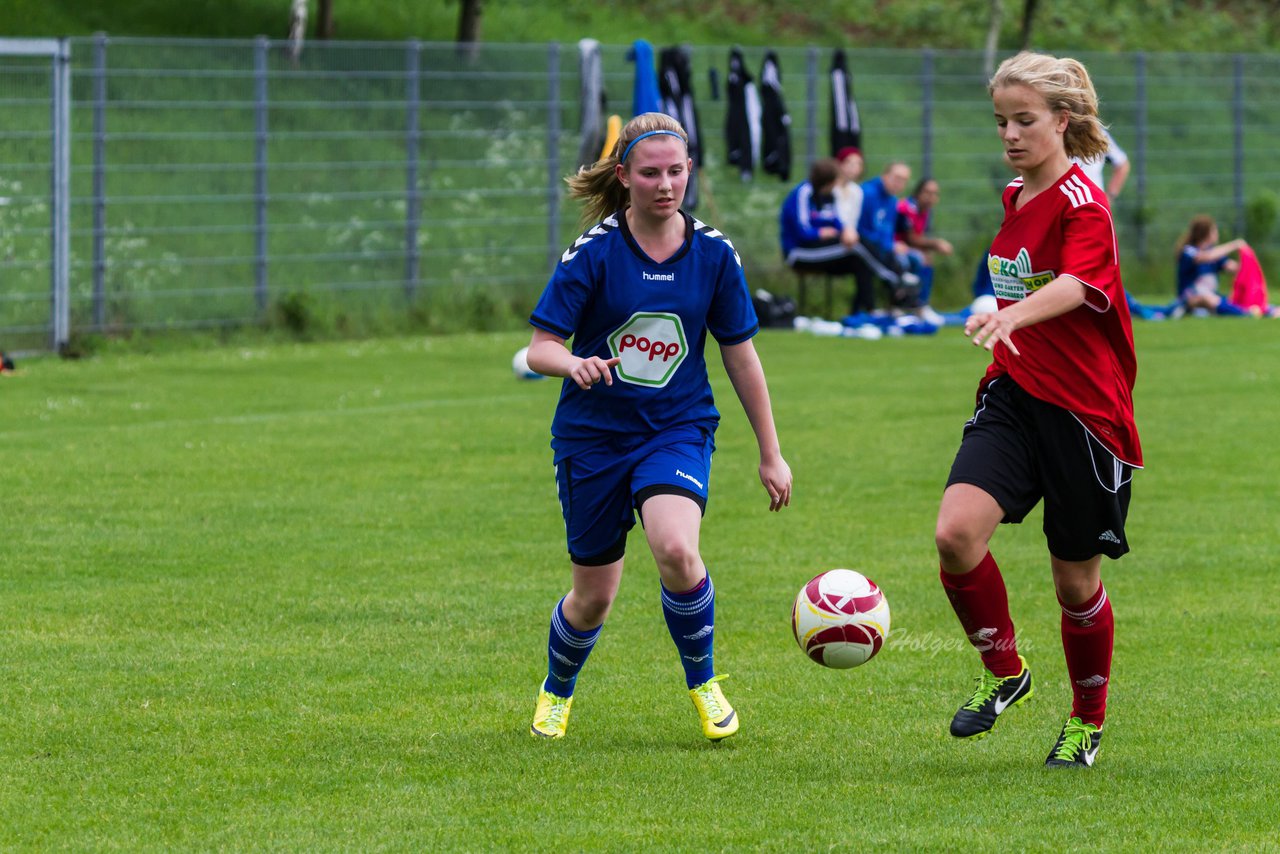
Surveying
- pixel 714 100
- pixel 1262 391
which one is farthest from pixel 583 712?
pixel 714 100

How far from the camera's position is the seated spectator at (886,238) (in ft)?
68.6

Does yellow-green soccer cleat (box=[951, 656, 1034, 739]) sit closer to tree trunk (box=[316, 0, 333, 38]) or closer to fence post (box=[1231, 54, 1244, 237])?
tree trunk (box=[316, 0, 333, 38])

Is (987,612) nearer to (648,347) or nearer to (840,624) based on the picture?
(840,624)

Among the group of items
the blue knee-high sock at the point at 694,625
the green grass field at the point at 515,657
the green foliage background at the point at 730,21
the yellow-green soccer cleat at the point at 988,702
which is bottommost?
the green grass field at the point at 515,657

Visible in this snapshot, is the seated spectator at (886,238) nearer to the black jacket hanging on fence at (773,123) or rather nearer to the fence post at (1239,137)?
the black jacket hanging on fence at (773,123)

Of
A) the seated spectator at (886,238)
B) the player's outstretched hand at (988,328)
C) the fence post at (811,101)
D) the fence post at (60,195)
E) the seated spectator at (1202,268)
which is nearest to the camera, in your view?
the player's outstretched hand at (988,328)

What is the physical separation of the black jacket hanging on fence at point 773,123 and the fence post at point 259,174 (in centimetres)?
651

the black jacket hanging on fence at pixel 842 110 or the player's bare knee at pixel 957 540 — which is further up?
the black jacket hanging on fence at pixel 842 110

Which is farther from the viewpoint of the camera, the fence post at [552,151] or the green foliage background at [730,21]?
the green foliage background at [730,21]

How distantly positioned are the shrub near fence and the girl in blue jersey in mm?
12563

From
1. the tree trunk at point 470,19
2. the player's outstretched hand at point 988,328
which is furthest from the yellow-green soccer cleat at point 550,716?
the tree trunk at point 470,19

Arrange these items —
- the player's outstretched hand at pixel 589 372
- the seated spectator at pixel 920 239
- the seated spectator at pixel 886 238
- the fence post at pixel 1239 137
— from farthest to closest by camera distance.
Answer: the fence post at pixel 1239 137, the seated spectator at pixel 920 239, the seated spectator at pixel 886 238, the player's outstretched hand at pixel 589 372

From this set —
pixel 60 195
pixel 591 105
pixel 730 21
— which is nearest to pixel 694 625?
pixel 60 195

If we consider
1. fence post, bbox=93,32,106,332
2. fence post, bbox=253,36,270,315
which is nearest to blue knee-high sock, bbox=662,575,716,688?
fence post, bbox=93,32,106,332
